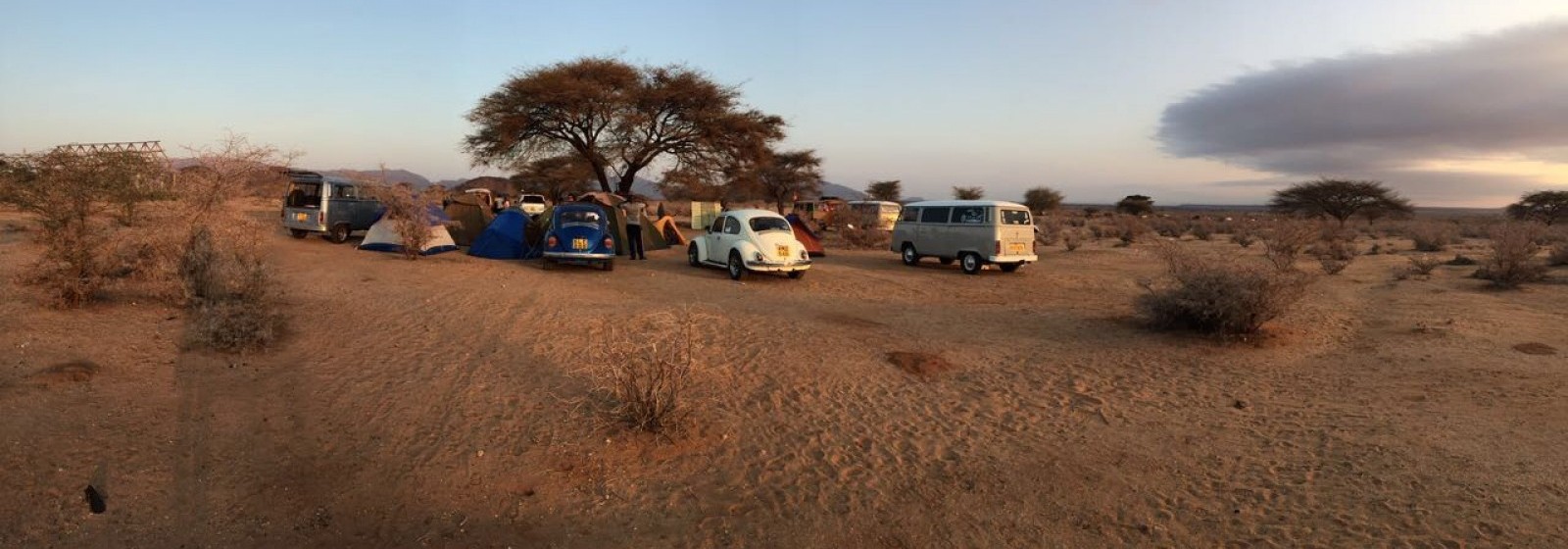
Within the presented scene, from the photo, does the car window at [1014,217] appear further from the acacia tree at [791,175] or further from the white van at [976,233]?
the acacia tree at [791,175]

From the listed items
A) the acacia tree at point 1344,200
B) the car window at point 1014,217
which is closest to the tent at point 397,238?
the car window at point 1014,217

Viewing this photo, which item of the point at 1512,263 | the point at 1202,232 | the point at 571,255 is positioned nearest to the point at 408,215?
the point at 571,255

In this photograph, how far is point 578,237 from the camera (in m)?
14.2

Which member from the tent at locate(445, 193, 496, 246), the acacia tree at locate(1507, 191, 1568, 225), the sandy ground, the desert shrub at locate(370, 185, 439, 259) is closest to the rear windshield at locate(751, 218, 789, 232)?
the sandy ground

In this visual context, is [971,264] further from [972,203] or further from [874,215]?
[874,215]

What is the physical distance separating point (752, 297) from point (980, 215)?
6332 mm

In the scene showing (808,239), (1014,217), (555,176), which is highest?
(555,176)

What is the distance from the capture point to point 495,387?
20.4 feet

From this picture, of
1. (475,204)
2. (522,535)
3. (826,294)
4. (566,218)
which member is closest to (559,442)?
(522,535)

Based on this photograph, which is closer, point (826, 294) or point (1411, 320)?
point (1411, 320)

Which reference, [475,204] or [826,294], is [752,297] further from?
[475,204]

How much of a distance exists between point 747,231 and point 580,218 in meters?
3.40

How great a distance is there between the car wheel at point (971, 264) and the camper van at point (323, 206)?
14179mm

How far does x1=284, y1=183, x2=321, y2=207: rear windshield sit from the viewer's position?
17816 mm
